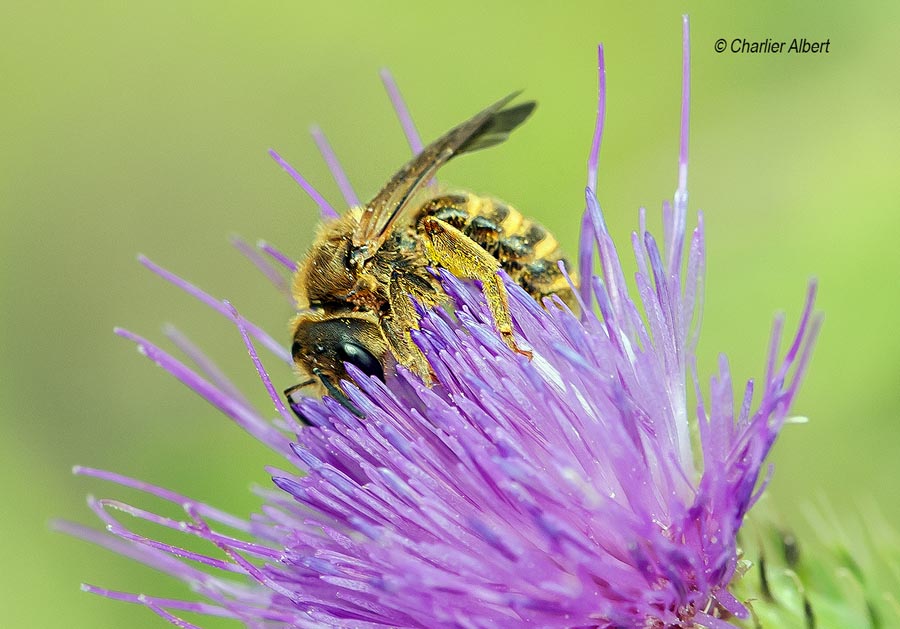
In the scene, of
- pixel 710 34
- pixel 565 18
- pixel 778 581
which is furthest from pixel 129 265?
pixel 778 581

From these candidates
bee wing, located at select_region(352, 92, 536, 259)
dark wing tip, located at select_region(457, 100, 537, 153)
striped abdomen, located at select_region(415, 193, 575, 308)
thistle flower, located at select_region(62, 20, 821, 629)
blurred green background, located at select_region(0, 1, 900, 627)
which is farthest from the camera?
blurred green background, located at select_region(0, 1, 900, 627)

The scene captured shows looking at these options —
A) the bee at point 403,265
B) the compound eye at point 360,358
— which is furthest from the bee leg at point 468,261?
the compound eye at point 360,358

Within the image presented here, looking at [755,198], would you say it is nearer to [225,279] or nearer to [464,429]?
[464,429]

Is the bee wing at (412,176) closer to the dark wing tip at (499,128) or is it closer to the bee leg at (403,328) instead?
the dark wing tip at (499,128)

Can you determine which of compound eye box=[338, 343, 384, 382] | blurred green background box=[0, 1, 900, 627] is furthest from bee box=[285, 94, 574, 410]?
blurred green background box=[0, 1, 900, 627]

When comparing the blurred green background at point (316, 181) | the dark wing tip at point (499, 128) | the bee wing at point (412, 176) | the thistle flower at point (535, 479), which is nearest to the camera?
the thistle flower at point (535, 479)

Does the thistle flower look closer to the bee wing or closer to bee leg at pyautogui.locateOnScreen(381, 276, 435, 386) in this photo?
bee leg at pyautogui.locateOnScreen(381, 276, 435, 386)
